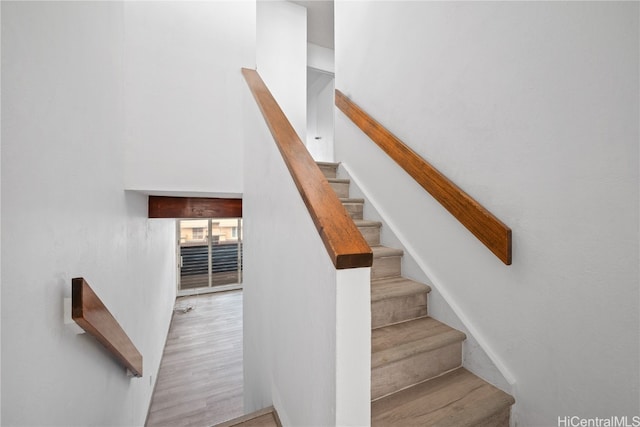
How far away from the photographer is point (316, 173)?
105cm

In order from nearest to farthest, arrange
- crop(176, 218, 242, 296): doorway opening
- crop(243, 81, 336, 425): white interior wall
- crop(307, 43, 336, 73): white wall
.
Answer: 1. crop(243, 81, 336, 425): white interior wall
2. crop(307, 43, 336, 73): white wall
3. crop(176, 218, 242, 296): doorway opening

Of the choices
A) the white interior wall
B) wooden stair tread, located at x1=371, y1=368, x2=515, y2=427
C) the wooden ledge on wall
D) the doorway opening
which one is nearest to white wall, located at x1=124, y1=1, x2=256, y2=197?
the white interior wall

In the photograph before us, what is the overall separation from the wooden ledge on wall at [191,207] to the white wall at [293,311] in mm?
609

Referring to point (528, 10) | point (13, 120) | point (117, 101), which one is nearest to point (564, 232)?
point (528, 10)

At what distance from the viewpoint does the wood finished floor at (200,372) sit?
9.17 ft

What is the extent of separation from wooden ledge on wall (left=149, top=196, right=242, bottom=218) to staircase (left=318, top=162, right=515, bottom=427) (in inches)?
61.1

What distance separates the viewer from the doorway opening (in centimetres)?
660

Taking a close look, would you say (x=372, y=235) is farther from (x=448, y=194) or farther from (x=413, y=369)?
(x=413, y=369)

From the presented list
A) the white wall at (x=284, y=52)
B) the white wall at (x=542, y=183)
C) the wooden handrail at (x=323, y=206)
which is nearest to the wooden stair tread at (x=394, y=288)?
the white wall at (x=542, y=183)

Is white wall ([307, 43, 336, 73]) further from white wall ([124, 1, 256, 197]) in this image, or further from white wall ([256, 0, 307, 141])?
white wall ([124, 1, 256, 197])

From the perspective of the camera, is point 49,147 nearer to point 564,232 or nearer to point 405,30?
point 564,232

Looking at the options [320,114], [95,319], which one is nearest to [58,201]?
[95,319]

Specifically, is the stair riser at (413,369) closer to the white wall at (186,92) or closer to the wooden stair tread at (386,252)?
the wooden stair tread at (386,252)

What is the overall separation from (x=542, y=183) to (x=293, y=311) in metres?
1.18
